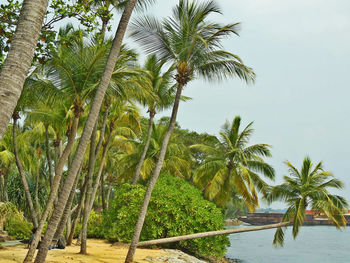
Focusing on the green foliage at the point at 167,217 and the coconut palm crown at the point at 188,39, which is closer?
the coconut palm crown at the point at 188,39

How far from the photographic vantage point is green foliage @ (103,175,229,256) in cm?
1616

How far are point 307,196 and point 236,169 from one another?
402cm

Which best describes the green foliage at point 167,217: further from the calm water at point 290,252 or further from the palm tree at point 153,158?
the calm water at point 290,252

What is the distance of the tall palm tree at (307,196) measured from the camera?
59.7 ft

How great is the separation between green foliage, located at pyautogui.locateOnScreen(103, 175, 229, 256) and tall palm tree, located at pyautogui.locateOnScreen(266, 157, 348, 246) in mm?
4027

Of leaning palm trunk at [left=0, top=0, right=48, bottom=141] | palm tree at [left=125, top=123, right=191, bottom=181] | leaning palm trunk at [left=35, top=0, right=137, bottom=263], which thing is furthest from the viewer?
palm tree at [left=125, top=123, right=191, bottom=181]

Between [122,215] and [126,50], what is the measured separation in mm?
7631

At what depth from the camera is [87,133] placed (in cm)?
823

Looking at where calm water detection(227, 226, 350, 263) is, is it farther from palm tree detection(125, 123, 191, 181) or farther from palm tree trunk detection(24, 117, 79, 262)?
palm tree trunk detection(24, 117, 79, 262)

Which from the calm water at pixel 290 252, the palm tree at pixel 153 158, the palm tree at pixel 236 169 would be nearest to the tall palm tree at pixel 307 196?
the palm tree at pixel 236 169

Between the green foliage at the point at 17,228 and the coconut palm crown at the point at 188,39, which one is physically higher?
the coconut palm crown at the point at 188,39

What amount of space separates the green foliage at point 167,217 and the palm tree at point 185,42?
4.56 meters

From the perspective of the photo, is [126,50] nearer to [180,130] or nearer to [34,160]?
[34,160]

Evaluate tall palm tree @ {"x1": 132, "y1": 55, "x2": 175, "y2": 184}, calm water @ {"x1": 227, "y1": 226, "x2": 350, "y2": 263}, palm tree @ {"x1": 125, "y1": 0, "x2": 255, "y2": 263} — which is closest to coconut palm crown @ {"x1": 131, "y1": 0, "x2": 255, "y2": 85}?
palm tree @ {"x1": 125, "y1": 0, "x2": 255, "y2": 263}
